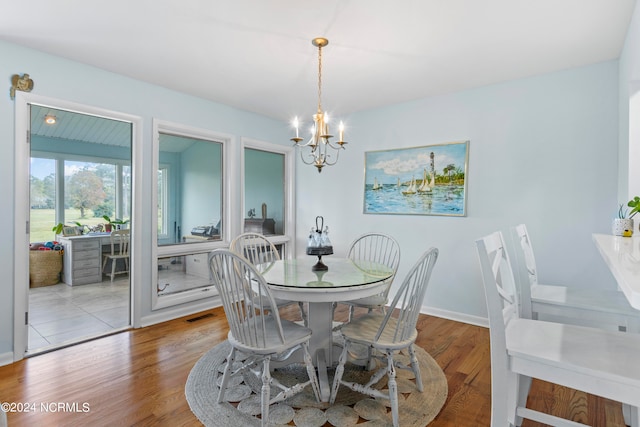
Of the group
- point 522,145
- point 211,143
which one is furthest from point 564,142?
point 211,143

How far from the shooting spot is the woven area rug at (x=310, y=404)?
191cm

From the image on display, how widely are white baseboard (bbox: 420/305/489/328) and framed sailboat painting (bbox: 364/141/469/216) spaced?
1.07 meters

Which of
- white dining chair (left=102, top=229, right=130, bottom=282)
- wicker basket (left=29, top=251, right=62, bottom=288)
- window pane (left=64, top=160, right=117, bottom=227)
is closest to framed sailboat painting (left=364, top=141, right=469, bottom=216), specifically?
white dining chair (left=102, top=229, right=130, bottom=282)

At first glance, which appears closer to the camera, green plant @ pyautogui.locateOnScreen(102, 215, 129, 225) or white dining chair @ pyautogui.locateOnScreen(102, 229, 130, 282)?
white dining chair @ pyautogui.locateOnScreen(102, 229, 130, 282)

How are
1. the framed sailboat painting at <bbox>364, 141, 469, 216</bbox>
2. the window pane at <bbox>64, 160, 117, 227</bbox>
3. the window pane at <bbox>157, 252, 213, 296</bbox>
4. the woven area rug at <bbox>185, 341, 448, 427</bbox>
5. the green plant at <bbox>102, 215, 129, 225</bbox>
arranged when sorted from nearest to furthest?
the woven area rug at <bbox>185, 341, 448, 427</bbox> < the framed sailboat painting at <bbox>364, 141, 469, 216</bbox> < the window pane at <bbox>157, 252, 213, 296</bbox> < the window pane at <bbox>64, 160, 117, 227</bbox> < the green plant at <bbox>102, 215, 129, 225</bbox>

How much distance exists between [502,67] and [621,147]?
3.69ft

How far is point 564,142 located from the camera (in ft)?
9.82

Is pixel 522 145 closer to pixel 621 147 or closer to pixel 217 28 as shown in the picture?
pixel 621 147

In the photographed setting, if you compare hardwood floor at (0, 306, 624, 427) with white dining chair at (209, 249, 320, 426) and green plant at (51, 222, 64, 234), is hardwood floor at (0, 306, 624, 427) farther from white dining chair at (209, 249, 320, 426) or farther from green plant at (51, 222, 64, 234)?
green plant at (51, 222, 64, 234)

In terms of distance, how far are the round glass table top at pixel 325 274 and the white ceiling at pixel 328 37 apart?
67.5 inches

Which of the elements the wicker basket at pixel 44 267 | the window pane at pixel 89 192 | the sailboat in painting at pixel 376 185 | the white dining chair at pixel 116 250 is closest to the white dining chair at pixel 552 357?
the sailboat in painting at pixel 376 185

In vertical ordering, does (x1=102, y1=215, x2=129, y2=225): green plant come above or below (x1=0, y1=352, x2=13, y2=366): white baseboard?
above

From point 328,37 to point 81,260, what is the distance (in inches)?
204

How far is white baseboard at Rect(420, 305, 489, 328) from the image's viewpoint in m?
3.43
